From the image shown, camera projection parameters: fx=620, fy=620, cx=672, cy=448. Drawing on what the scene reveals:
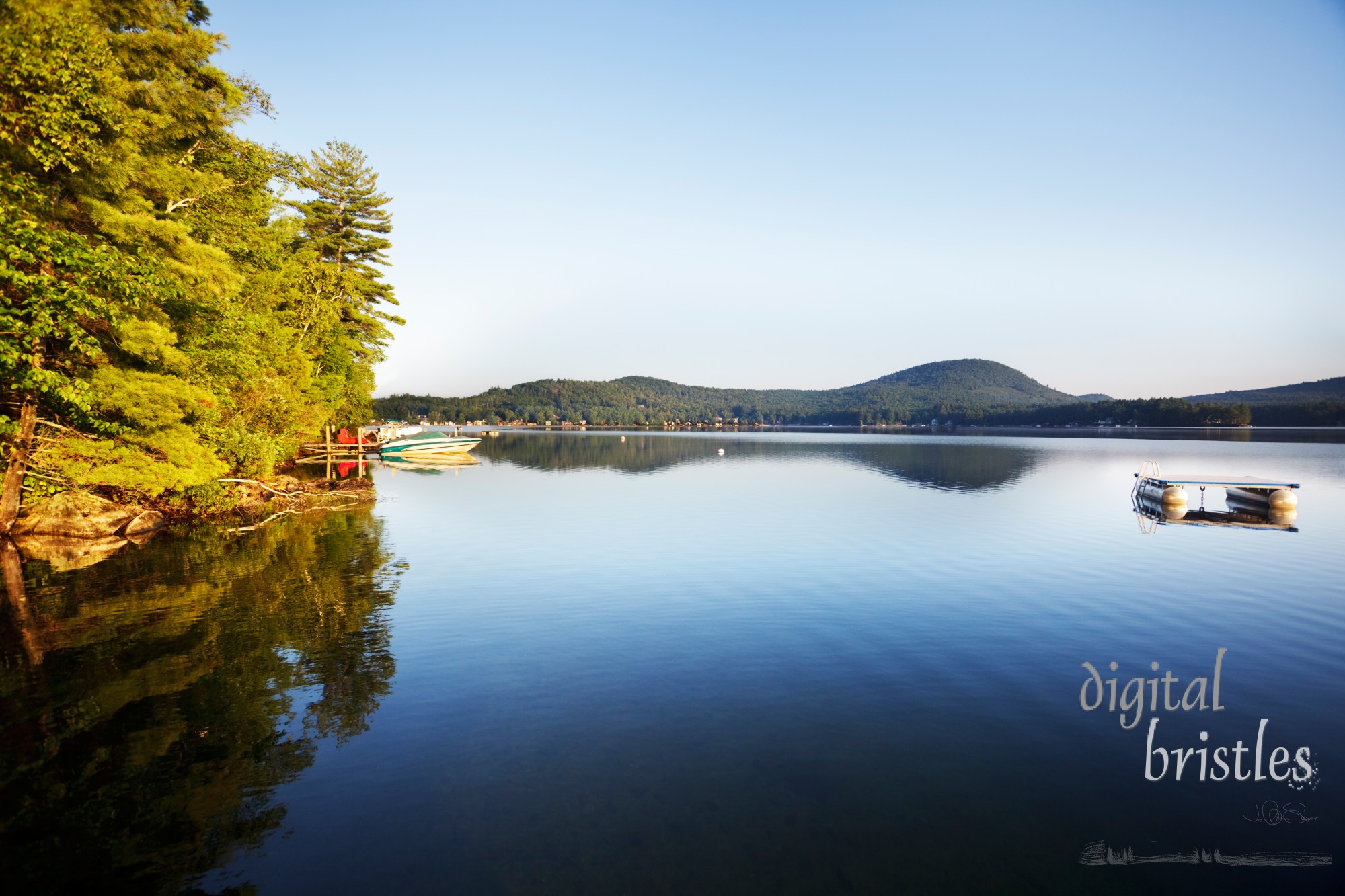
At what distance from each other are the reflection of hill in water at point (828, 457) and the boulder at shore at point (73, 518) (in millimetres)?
39597

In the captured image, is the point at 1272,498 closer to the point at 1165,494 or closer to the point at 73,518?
the point at 1165,494

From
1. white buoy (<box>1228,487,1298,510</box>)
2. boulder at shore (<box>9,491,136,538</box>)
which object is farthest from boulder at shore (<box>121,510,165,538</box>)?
white buoy (<box>1228,487,1298,510</box>)

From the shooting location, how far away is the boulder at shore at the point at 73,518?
22.2 metres

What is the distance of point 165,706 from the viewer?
32.6 ft

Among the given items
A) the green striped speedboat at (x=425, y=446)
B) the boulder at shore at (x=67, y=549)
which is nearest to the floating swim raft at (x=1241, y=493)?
the boulder at shore at (x=67, y=549)

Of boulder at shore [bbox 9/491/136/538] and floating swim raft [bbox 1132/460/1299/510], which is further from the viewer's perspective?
floating swim raft [bbox 1132/460/1299/510]

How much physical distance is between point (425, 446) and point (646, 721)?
68.1m

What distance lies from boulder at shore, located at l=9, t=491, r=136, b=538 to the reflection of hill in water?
3960 centimetres

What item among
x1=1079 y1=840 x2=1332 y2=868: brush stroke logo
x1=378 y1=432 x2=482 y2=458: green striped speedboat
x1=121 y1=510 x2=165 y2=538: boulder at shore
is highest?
x1=378 y1=432 x2=482 y2=458: green striped speedboat

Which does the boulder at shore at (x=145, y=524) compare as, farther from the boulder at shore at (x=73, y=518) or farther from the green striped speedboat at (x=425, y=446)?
the green striped speedboat at (x=425, y=446)

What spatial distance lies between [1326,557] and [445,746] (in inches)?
1257

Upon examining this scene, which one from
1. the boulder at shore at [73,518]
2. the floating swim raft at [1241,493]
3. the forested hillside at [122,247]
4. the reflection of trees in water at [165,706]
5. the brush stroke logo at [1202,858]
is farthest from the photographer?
the floating swim raft at [1241,493]

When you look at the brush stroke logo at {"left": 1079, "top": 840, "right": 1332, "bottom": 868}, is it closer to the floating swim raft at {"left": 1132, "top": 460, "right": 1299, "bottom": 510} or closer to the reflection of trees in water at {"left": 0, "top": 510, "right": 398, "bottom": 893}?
the reflection of trees in water at {"left": 0, "top": 510, "right": 398, "bottom": 893}

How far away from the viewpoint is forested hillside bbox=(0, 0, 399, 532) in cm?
1579
